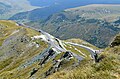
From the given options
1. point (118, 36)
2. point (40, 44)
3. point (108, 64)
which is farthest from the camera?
point (40, 44)

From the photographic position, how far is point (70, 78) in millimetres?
17484

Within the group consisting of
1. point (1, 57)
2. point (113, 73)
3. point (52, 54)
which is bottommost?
point (1, 57)

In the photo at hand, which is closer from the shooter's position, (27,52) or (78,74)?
(78,74)

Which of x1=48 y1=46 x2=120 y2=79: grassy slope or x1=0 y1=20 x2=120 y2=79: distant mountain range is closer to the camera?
x1=48 y1=46 x2=120 y2=79: grassy slope

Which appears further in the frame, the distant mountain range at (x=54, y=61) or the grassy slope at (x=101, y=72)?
the distant mountain range at (x=54, y=61)

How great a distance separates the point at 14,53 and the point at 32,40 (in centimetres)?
1569

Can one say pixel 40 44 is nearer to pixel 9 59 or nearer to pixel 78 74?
pixel 9 59

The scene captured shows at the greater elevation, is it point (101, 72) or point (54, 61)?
point (101, 72)

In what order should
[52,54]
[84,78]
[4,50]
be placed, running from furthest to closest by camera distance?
[4,50] < [52,54] < [84,78]

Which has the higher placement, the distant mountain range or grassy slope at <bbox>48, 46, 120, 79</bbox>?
grassy slope at <bbox>48, 46, 120, 79</bbox>

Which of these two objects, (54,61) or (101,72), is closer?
(101,72)

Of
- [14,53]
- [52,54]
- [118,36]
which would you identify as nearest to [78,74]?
[118,36]

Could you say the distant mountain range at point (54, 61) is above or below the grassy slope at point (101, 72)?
below

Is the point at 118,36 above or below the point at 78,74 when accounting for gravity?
below
